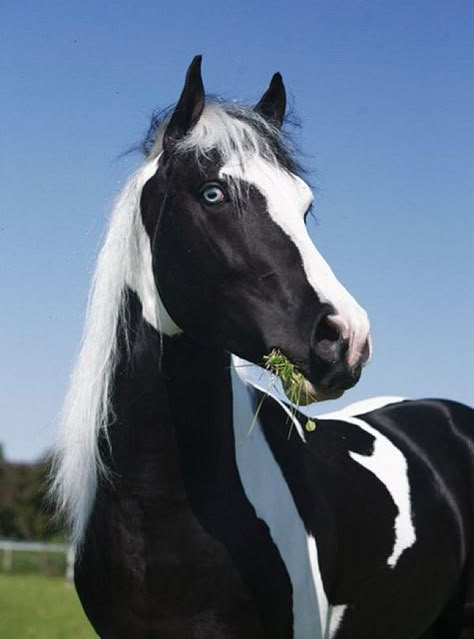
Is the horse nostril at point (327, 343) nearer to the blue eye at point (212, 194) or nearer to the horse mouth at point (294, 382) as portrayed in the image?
the horse mouth at point (294, 382)

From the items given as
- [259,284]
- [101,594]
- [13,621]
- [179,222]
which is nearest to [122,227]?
[179,222]

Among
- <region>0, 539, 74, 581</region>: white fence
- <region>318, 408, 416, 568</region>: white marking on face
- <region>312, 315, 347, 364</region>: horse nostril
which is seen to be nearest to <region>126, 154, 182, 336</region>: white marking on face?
<region>312, 315, 347, 364</region>: horse nostril

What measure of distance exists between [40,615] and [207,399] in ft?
39.3

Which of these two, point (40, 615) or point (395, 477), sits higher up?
point (395, 477)

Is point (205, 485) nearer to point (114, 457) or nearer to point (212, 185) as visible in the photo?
point (114, 457)

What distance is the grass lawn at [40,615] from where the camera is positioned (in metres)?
11.9

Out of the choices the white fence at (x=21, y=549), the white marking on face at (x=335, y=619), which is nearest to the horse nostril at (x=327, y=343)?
the white marking on face at (x=335, y=619)

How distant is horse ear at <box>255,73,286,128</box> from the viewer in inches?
154

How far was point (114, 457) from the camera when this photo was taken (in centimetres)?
351

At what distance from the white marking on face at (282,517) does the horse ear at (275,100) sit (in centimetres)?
104

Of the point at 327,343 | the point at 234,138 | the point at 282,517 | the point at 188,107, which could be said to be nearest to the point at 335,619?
the point at 282,517

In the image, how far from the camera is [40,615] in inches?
564

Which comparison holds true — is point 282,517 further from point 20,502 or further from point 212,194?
point 20,502

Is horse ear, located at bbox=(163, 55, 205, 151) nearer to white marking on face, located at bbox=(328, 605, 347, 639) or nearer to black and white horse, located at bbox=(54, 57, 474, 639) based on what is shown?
black and white horse, located at bbox=(54, 57, 474, 639)
